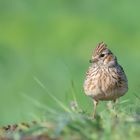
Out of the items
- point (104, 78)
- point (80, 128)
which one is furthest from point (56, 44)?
point (80, 128)

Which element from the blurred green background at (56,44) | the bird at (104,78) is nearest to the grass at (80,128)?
the bird at (104,78)

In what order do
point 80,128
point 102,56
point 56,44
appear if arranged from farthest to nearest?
point 56,44, point 102,56, point 80,128

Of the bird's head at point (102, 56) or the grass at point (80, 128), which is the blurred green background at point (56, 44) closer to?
the bird's head at point (102, 56)

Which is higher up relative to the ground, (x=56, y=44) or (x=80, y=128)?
(x=56, y=44)

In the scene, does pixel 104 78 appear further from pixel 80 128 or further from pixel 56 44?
pixel 56 44

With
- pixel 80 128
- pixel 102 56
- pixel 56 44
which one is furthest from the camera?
pixel 56 44

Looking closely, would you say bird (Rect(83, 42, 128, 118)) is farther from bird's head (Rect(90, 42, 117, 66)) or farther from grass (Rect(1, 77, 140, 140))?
grass (Rect(1, 77, 140, 140))

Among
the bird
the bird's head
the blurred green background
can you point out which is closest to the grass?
the bird
